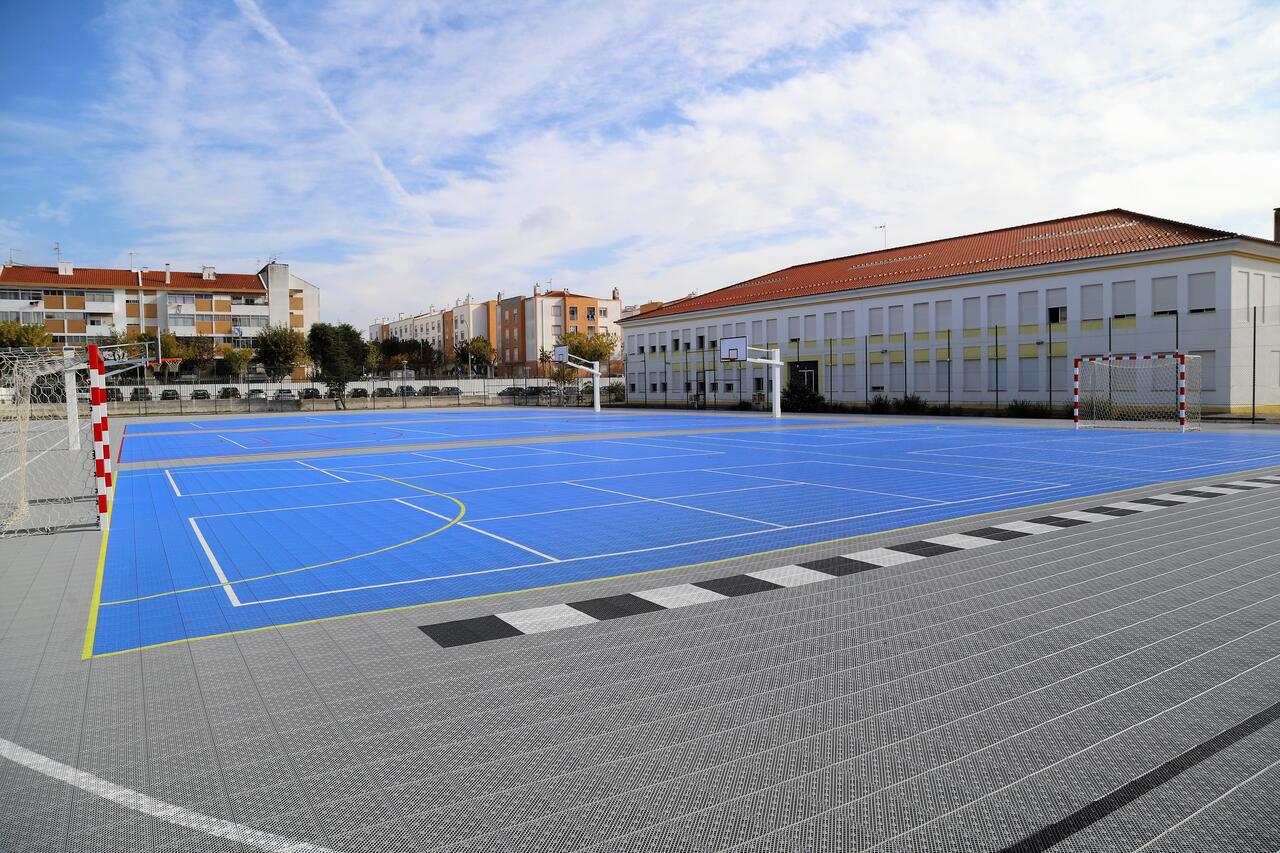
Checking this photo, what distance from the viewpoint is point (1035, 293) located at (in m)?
39.1

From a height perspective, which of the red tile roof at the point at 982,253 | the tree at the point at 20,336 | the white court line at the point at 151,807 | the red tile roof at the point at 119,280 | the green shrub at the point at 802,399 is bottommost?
the white court line at the point at 151,807

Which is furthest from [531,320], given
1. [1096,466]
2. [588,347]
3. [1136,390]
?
[1096,466]

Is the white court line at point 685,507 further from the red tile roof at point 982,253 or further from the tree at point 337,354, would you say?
the tree at point 337,354

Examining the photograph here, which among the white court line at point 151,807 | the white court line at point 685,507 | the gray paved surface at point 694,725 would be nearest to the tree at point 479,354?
the white court line at point 685,507

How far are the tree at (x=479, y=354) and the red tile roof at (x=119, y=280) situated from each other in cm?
2910

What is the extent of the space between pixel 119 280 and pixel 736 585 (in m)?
96.0

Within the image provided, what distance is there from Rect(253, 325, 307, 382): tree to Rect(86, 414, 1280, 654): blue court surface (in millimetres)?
59635

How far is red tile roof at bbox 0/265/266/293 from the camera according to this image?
82375mm

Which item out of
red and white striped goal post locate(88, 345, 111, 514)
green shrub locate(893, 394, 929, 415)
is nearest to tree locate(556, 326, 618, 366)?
green shrub locate(893, 394, 929, 415)

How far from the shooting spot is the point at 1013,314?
1574 inches

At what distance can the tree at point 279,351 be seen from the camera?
7475 cm

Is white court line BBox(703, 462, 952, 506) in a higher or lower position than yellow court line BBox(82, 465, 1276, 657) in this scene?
lower

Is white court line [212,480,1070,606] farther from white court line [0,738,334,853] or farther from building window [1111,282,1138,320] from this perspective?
building window [1111,282,1138,320]

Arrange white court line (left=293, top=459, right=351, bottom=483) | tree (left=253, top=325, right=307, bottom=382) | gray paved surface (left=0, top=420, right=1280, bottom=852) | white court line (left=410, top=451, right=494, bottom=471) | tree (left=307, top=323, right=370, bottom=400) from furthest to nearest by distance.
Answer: tree (left=253, top=325, right=307, bottom=382) < tree (left=307, top=323, right=370, bottom=400) < white court line (left=410, top=451, right=494, bottom=471) < white court line (left=293, top=459, right=351, bottom=483) < gray paved surface (left=0, top=420, right=1280, bottom=852)
